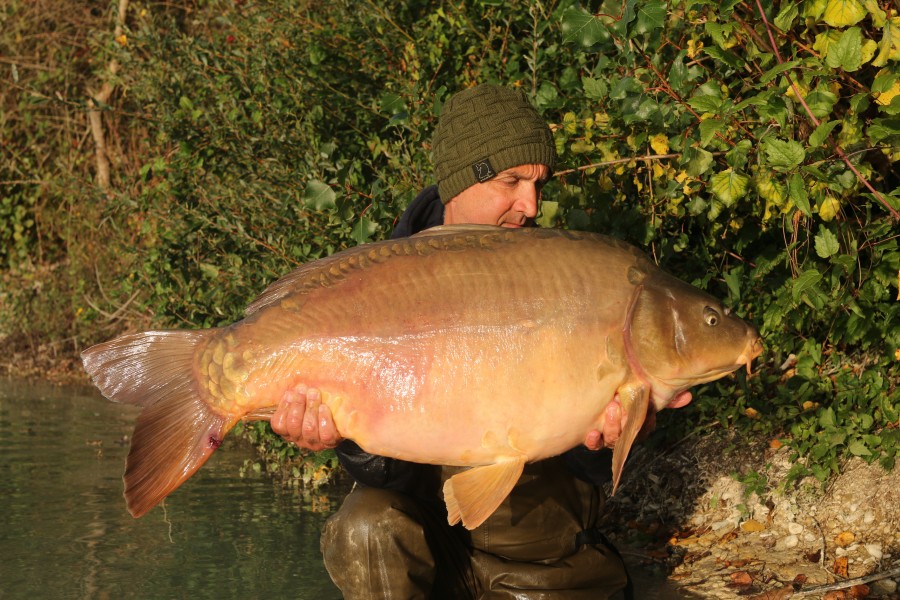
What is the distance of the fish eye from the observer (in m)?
2.72

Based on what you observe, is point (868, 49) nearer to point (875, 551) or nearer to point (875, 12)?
point (875, 12)

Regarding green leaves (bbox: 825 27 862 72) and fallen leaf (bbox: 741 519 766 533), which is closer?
green leaves (bbox: 825 27 862 72)

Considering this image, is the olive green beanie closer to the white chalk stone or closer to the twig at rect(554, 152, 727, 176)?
the twig at rect(554, 152, 727, 176)

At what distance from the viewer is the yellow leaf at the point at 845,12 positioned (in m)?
2.86

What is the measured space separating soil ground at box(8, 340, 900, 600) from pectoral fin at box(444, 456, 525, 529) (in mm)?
1415

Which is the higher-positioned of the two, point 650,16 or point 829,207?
point 650,16

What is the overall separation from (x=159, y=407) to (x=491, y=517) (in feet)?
3.73

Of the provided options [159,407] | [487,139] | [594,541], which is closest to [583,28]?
[487,139]

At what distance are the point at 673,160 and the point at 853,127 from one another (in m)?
0.87

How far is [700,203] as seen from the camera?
12.6ft

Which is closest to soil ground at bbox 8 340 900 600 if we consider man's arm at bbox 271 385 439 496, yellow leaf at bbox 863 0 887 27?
man's arm at bbox 271 385 439 496

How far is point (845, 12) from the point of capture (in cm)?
286

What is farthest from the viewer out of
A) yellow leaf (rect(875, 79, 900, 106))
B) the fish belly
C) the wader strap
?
the wader strap

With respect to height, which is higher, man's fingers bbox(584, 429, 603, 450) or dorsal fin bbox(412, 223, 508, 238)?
dorsal fin bbox(412, 223, 508, 238)
